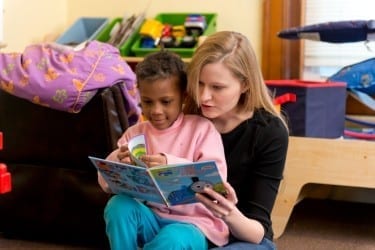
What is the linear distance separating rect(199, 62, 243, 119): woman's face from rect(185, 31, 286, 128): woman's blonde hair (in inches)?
0.4

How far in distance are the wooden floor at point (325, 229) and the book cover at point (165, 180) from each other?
921 mm

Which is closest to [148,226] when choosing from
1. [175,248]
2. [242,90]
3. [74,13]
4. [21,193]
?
[175,248]

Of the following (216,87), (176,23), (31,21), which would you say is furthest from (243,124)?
(31,21)

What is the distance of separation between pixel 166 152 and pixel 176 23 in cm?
180

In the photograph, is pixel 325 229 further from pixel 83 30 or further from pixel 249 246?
pixel 83 30

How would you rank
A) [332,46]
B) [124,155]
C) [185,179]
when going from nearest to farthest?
[185,179], [124,155], [332,46]

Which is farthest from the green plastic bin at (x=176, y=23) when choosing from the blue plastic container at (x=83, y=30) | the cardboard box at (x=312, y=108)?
the cardboard box at (x=312, y=108)

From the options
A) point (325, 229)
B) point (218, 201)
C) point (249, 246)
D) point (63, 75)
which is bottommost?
point (325, 229)

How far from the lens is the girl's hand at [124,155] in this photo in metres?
1.17

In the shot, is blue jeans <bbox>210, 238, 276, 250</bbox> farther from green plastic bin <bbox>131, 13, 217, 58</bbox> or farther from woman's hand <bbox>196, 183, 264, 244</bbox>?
green plastic bin <bbox>131, 13, 217, 58</bbox>

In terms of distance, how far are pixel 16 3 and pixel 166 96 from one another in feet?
5.91

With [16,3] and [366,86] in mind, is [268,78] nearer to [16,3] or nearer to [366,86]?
[366,86]

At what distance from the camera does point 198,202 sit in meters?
1.17

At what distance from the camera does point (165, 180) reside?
107 cm
